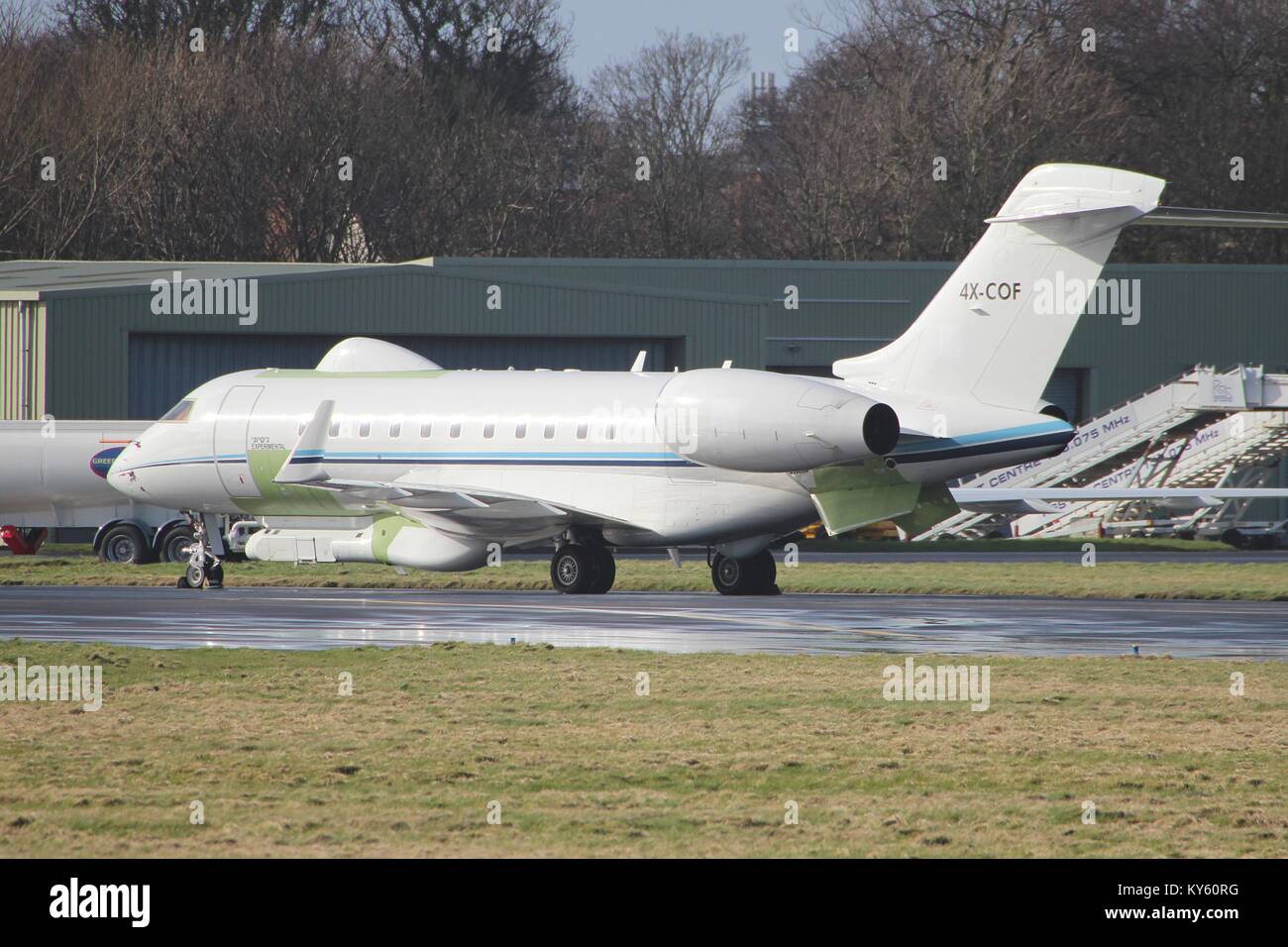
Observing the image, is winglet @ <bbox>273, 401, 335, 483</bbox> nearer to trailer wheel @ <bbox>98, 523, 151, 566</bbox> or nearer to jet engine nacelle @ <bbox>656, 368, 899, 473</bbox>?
jet engine nacelle @ <bbox>656, 368, 899, 473</bbox>

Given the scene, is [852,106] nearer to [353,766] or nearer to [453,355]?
[453,355]

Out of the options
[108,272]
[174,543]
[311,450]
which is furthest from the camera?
[108,272]

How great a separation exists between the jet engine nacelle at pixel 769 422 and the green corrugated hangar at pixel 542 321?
2114cm

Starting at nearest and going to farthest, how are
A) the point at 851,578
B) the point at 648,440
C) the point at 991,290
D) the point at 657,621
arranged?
the point at 657,621 < the point at 991,290 < the point at 648,440 < the point at 851,578

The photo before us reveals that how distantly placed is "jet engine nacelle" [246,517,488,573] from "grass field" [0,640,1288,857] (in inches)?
430

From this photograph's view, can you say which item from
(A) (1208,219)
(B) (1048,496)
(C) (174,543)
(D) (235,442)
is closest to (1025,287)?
(A) (1208,219)

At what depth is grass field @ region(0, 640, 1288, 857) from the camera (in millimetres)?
11367

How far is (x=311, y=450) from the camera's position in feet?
107

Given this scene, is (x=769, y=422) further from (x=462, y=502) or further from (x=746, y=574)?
(x=462, y=502)

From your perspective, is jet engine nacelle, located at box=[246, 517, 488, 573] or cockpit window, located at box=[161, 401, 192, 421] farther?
cockpit window, located at box=[161, 401, 192, 421]

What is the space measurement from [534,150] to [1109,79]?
24204mm

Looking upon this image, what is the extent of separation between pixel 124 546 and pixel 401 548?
13.5m

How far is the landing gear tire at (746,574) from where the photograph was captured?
31547 mm

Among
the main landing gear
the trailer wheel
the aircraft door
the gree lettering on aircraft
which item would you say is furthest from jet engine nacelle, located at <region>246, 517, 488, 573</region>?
the trailer wheel
